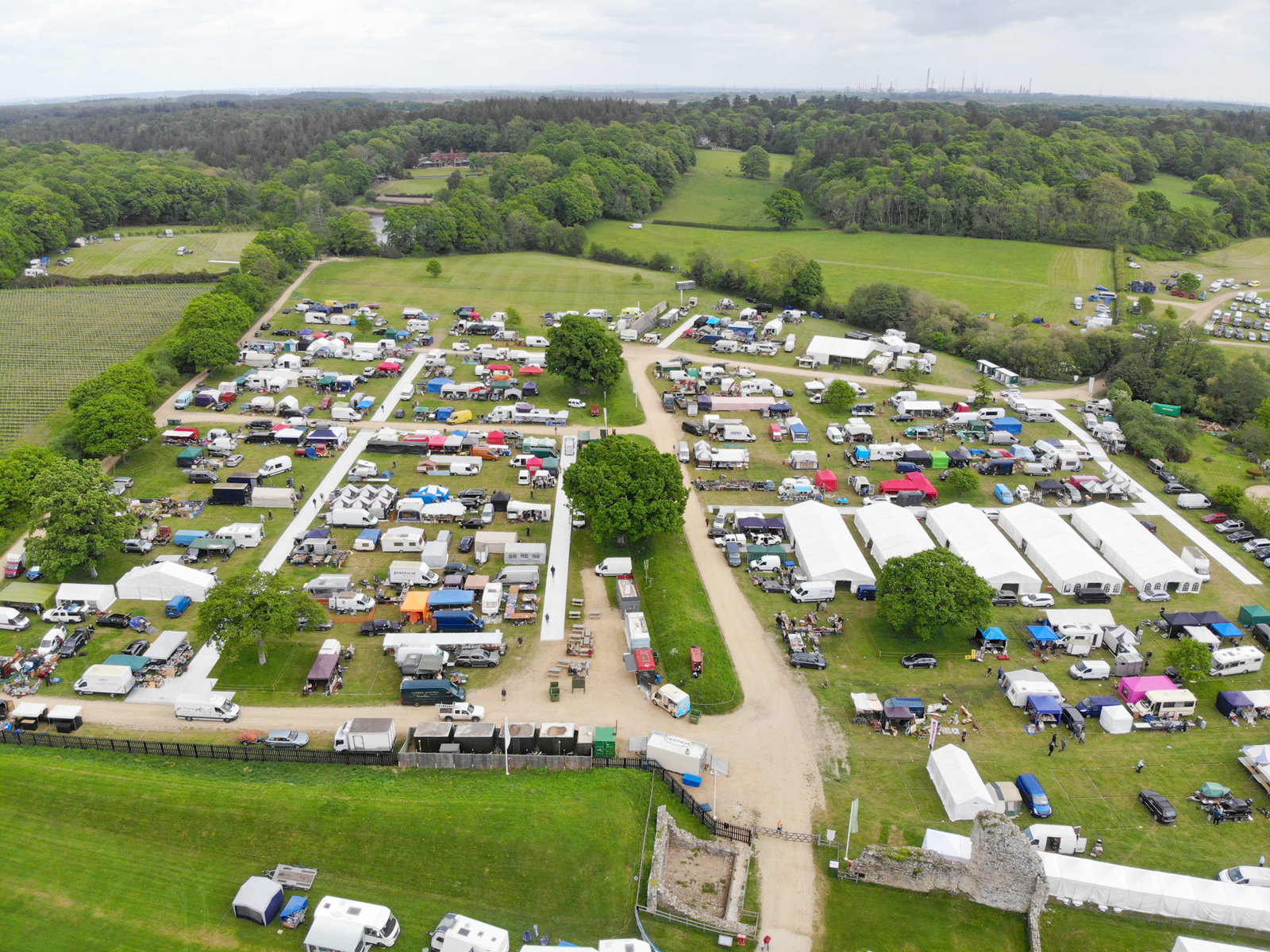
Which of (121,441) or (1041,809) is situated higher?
(121,441)

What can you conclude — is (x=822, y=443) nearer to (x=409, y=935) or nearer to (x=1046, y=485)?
(x=1046, y=485)

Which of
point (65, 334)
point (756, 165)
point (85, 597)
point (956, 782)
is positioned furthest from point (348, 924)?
point (756, 165)

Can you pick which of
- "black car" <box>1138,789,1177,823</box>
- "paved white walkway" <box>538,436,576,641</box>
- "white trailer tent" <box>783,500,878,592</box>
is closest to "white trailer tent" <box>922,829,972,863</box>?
"black car" <box>1138,789,1177,823</box>

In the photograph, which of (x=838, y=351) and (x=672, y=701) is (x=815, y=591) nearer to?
(x=672, y=701)

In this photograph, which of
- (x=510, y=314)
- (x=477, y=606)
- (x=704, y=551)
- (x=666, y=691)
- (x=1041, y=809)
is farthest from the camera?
(x=510, y=314)

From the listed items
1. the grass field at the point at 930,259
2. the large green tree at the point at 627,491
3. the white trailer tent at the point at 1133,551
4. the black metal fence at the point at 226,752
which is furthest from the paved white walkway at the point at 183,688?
the grass field at the point at 930,259

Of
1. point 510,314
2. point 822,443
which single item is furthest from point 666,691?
point 510,314
